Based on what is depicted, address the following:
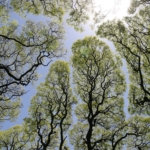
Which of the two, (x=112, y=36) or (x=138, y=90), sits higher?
(x=112, y=36)

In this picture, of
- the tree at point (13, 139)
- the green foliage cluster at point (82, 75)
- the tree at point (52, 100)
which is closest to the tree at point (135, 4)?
the green foliage cluster at point (82, 75)

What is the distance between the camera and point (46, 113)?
25578mm

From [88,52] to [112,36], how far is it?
368cm

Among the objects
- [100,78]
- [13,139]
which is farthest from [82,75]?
[13,139]

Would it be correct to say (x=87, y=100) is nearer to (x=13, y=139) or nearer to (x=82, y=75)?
(x=82, y=75)

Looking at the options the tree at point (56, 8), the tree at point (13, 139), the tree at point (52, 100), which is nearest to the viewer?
the tree at point (56, 8)

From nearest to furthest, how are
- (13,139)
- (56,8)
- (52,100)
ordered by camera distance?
(56,8) → (52,100) → (13,139)

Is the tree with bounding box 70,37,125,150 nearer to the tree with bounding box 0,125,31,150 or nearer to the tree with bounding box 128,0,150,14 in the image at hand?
the tree with bounding box 128,0,150,14

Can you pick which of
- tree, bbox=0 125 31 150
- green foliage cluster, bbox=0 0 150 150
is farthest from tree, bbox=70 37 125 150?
tree, bbox=0 125 31 150

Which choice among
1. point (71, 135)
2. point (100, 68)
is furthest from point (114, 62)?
point (71, 135)

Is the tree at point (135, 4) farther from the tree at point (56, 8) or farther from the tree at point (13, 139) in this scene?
the tree at point (13, 139)

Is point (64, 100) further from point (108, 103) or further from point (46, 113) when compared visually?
point (108, 103)

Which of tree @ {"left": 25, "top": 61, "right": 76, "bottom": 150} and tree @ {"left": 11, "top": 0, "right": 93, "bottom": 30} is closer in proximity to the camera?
tree @ {"left": 11, "top": 0, "right": 93, "bottom": 30}

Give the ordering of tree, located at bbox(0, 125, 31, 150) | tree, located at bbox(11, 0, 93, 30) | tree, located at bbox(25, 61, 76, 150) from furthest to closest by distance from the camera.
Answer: tree, located at bbox(0, 125, 31, 150)
tree, located at bbox(25, 61, 76, 150)
tree, located at bbox(11, 0, 93, 30)
